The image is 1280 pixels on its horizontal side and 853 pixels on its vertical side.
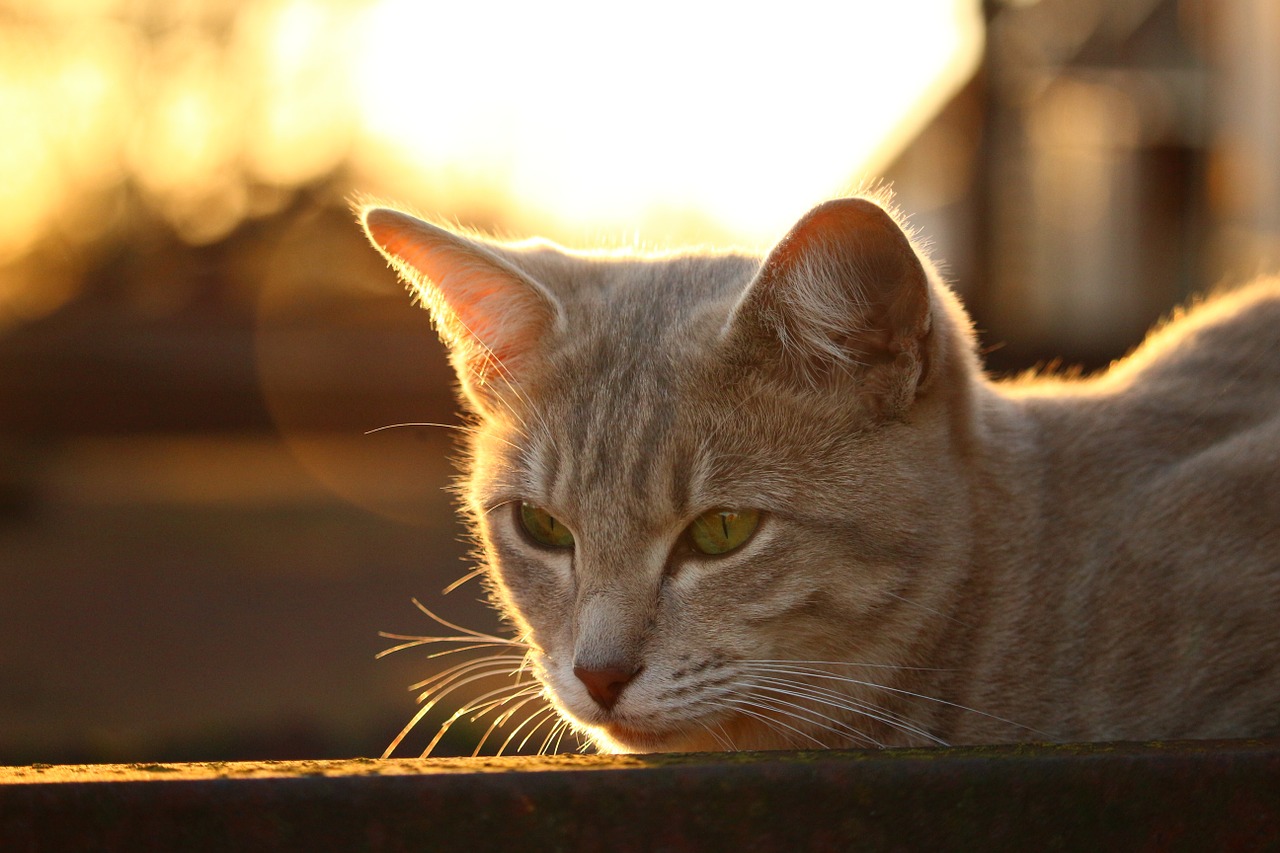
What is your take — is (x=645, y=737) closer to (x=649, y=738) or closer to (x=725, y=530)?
(x=649, y=738)

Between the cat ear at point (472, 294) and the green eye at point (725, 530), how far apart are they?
552mm

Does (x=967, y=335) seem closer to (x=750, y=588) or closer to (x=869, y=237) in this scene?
(x=869, y=237)

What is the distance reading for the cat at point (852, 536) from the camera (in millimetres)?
1874

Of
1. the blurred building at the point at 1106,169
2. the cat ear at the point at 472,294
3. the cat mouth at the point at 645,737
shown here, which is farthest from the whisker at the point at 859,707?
the blurred building at the point at 1106,169

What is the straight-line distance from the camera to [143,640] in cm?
595

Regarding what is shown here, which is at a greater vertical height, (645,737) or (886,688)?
(886,688)

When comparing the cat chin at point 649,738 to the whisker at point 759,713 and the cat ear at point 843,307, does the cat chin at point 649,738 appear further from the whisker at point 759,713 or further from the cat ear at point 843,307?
the cat ear at point 843,307

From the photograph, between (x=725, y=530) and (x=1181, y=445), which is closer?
(x=725, y=530)

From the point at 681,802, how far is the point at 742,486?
0.82m

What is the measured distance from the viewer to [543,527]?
2.21 meters

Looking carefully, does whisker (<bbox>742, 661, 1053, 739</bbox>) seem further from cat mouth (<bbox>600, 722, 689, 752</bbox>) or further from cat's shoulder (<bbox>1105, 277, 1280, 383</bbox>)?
cat's shoulder (<bbox>1105, 277, 1280, 383</bbox>)

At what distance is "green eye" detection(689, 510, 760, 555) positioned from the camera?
1.96 metres

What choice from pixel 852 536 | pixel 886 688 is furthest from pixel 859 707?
pixel 852 536

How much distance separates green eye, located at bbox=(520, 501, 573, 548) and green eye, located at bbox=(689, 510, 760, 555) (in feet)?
0.93
